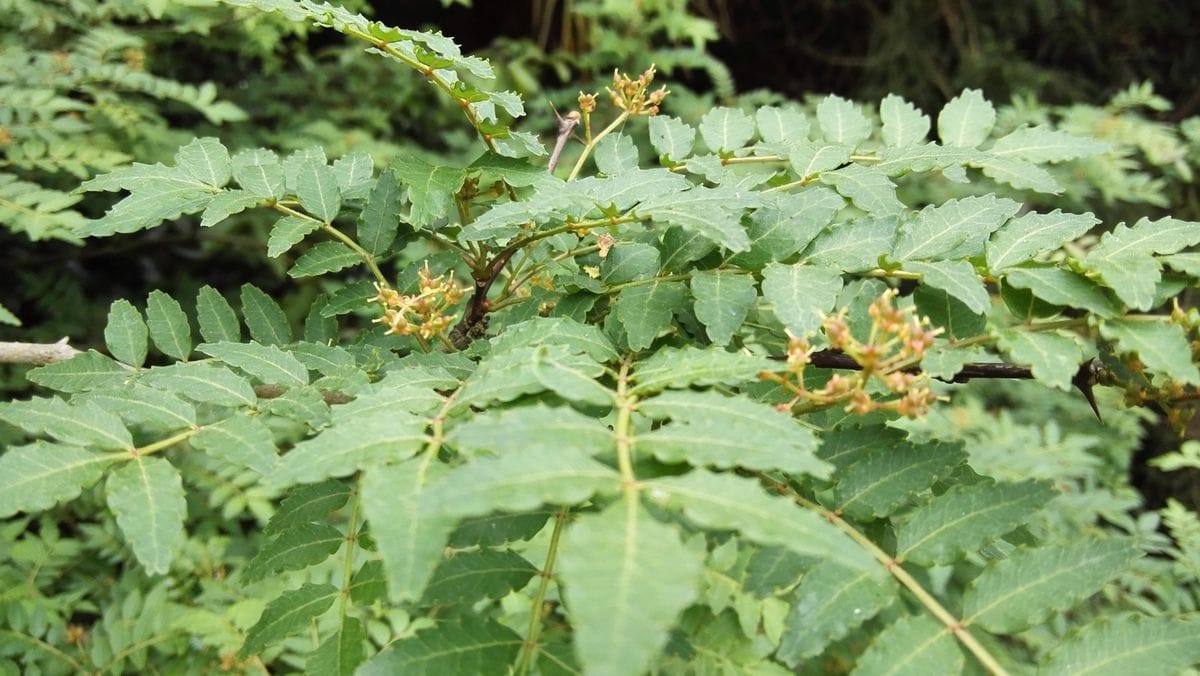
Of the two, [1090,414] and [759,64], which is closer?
[1090,414]

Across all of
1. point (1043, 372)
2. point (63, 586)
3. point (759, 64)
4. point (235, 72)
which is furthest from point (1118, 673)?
point (759, 64)

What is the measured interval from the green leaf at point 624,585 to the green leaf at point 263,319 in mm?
734

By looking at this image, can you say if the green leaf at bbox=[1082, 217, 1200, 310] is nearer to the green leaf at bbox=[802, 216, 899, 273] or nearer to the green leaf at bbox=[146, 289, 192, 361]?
the green leaf at bbox=[802, 216, 899, 273]

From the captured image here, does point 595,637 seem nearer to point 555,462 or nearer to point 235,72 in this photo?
point 555,462

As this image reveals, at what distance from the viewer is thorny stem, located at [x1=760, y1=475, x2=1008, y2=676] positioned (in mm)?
609

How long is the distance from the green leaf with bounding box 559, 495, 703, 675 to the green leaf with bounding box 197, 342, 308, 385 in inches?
18.3

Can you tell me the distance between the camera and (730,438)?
56 cm

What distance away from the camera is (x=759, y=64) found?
4078mm

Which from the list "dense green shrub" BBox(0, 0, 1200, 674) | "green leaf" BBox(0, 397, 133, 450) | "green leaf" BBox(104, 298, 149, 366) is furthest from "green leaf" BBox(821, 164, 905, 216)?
"green leaf" BBox(104, 298, 149, 366)

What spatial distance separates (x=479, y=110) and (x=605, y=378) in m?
0.37

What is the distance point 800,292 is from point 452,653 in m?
0.44

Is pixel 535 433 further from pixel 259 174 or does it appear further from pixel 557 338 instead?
pixel 259 174

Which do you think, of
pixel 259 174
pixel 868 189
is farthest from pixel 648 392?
pixel 259 174

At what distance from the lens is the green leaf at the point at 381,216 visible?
1.02 m
